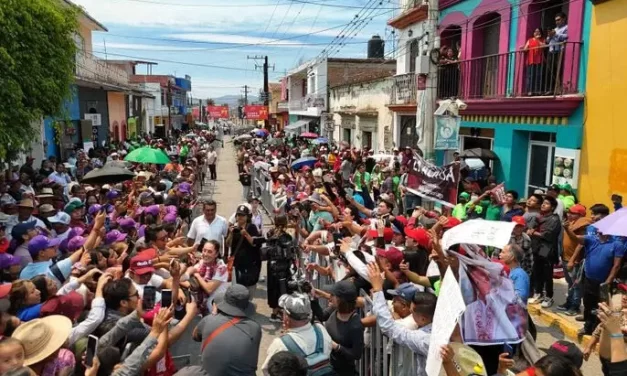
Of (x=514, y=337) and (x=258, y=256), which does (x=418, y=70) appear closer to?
(x=258, y=256)

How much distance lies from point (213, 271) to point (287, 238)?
1.36 metres

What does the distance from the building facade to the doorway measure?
8960 millimetres

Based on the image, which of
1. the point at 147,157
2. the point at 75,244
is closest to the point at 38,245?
the point at 75,244

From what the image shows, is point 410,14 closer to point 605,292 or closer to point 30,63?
point 30,63

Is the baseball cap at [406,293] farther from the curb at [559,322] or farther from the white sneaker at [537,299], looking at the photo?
the white sneaker at [537,299]

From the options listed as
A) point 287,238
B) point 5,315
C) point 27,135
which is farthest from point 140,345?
point 27,135

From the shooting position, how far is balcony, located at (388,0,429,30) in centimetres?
1736

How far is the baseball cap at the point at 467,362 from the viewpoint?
3053 millimetres

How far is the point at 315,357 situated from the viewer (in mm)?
3670

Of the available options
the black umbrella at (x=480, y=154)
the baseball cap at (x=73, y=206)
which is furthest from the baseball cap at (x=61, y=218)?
the black umbrella at (x=480, y=154)

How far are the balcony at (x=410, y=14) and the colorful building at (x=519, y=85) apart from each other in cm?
150

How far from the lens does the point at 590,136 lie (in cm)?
956

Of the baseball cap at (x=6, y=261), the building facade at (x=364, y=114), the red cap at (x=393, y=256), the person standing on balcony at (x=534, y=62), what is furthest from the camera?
the building facade at (x=364, y=114)

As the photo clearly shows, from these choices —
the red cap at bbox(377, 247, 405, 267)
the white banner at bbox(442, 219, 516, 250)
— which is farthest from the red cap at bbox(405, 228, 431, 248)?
the white banner at bbox(442, 219, 516, 250)
